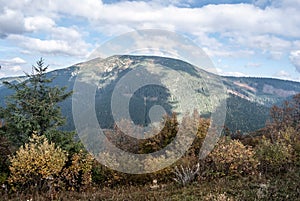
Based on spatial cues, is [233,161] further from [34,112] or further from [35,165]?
[34,112]

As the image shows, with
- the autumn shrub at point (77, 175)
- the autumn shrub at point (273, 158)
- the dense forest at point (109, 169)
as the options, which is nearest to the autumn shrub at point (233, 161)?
the dense forest at point (109, 169)

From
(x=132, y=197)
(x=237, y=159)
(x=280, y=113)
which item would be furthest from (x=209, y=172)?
(x=280, y=113)

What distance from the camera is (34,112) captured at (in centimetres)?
2492

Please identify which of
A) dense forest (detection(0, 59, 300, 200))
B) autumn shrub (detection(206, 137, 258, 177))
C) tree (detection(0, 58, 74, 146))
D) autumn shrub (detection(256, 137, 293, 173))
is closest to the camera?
dense forest (detection(0, 59, 300, 200))

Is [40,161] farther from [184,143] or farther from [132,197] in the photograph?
[184,143]

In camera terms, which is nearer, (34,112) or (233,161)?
(233,161)

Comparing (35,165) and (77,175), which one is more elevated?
(35,165)

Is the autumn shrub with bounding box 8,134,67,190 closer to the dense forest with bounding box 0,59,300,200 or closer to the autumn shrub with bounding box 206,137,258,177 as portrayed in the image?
the dense forest with bounding box 0,59,300,200

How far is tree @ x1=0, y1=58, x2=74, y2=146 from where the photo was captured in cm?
2402

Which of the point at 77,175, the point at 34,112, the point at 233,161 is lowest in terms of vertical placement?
the point at 77,175

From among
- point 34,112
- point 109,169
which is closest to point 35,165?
point 109,169

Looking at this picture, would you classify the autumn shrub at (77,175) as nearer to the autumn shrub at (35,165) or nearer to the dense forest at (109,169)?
the dense forest at (109,169)

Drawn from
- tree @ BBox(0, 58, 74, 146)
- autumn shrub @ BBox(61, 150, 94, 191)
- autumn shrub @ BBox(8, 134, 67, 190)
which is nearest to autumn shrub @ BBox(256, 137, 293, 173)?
autumn shrub @ BBox(61, 150, 94, 191)

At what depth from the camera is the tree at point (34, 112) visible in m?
24.0
